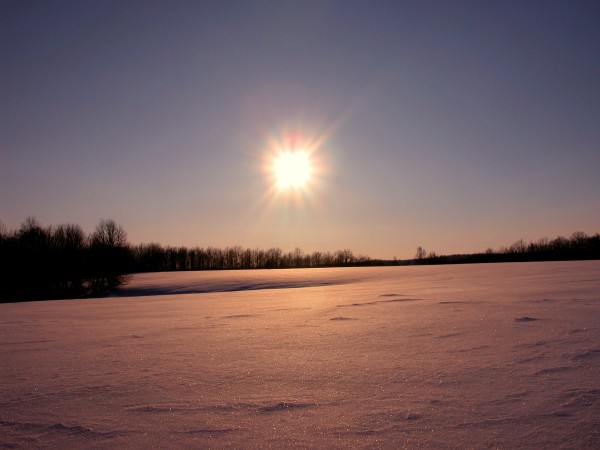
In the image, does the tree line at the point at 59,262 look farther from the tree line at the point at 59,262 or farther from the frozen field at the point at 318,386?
the frozen field at the point at 318,386

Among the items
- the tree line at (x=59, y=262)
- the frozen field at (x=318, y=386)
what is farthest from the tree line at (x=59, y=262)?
the frozen field at (x=318, y=386)

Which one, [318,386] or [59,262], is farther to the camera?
[59,262]

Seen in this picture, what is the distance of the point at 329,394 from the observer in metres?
3.13

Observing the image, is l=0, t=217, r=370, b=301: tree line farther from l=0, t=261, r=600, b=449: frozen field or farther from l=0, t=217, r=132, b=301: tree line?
l=0, t=261, r=600, b=449: frozen field

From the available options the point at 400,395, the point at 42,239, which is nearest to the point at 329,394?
the point at 400,395

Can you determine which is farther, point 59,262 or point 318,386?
point 59,262

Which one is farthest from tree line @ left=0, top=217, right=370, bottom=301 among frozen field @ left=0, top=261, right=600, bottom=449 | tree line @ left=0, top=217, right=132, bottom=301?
frozen field @ left=0, top=261, right=600, bottom=449

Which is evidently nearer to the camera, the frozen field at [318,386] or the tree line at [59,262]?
the frozen field at [318,386]

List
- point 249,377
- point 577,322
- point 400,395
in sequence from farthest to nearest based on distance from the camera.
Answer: point 577,322 < point 249,377 < point 400,395

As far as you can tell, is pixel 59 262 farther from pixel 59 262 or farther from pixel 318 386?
pixel 318 386

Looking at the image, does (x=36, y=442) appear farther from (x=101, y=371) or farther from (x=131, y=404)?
(x=101, y=371)

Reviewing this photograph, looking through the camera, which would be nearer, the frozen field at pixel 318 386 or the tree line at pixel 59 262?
the frozen field at pixel 318 386

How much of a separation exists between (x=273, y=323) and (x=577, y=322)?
4640mm

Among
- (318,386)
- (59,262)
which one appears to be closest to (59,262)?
(59,262)
